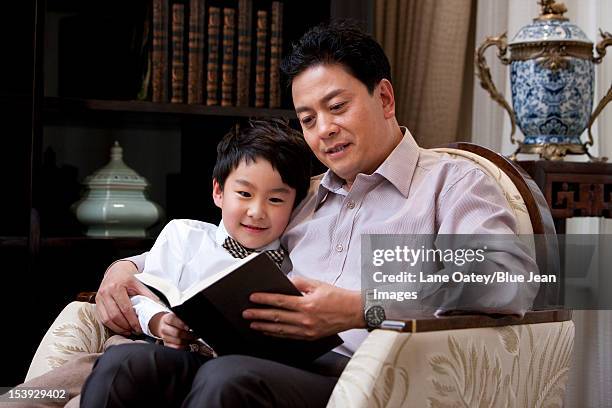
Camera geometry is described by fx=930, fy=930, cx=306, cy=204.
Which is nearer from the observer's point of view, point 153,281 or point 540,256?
point 153,281

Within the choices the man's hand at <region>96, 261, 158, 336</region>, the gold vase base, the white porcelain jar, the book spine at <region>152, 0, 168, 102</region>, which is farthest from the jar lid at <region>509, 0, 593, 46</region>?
the man's hand at <region>96, 261, 158, 336</region>

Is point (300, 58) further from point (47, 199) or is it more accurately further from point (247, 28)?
point (47, 199)

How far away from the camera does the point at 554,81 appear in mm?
2389

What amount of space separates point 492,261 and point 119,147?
1.51 m

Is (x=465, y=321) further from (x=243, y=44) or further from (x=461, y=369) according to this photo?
(x=243, y=44)

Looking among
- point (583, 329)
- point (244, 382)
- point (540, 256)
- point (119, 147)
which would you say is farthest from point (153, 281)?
point (583, 329)

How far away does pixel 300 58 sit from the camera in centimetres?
177

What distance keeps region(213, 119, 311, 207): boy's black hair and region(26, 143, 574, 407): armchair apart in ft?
0.95

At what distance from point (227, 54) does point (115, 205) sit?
0.53 m

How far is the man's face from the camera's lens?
5.64 feet

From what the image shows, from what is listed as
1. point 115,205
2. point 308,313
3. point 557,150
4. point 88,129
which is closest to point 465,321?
point 308,313

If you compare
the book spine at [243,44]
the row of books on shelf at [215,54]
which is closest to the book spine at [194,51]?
the row of books on shelf at [215,54]

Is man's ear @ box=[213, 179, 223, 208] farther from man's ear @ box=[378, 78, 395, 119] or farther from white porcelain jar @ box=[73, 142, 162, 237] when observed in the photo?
white porcelain jar @ box=[73, 142, 162, 237]

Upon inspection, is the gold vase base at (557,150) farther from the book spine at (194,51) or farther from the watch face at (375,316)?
the watch face at (375,316)
